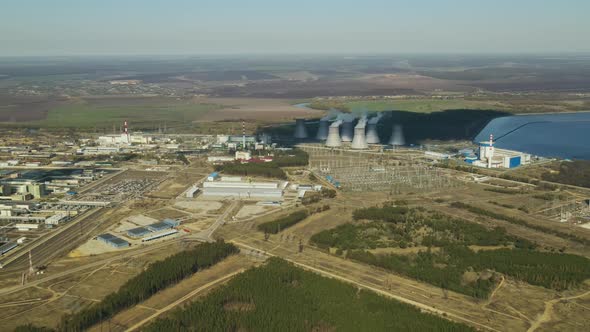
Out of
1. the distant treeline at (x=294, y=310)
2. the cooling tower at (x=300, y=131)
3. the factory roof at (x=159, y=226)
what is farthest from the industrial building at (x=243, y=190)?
the cooling tower at (x=300, y=131)

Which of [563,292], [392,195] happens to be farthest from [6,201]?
[563,292]

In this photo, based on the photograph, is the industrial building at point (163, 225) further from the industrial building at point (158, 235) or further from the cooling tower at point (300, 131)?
the cooling tower at point (300, 131)

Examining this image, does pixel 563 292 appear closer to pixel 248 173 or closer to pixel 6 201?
pixel 248 173

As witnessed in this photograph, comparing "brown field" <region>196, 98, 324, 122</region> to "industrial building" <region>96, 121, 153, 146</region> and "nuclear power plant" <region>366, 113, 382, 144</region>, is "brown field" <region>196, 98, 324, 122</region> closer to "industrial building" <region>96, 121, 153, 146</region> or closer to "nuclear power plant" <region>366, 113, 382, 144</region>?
"nuclear power plant" <region>366, 113, 382, 144</region>

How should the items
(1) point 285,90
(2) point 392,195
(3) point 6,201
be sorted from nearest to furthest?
1. (3) point 6,201
2. (2) point 392,195
3. (1) point 285,90

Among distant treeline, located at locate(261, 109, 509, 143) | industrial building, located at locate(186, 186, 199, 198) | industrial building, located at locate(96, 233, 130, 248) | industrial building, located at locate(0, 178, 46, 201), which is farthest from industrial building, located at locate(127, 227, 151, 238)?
distant treeline, located at locate(261, 109, 509, 143)
